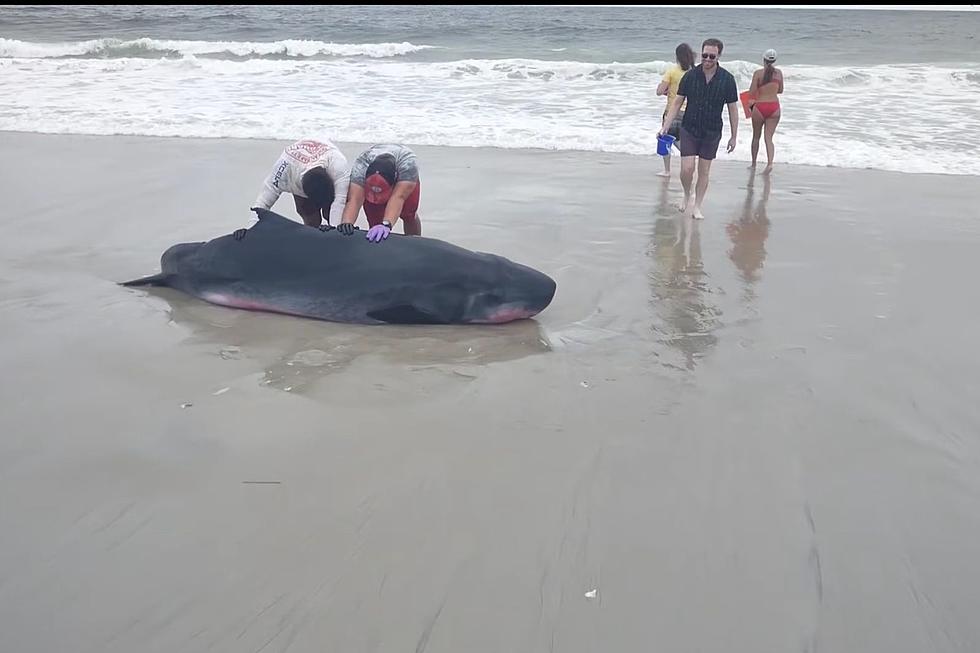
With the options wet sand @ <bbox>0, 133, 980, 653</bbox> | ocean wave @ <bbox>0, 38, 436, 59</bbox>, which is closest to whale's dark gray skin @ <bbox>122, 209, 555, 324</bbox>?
wet sand @ <bbox>0, 133, 980, 653</bbox>

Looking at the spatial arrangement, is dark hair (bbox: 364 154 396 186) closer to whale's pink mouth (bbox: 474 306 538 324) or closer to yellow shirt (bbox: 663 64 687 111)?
whale's pink mouth (bbox: 474 306 538 324)

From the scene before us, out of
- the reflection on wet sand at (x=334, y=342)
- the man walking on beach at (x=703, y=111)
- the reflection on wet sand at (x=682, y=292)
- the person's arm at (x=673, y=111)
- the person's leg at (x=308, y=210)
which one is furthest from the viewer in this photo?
the person's arm at (x=673, y=111)

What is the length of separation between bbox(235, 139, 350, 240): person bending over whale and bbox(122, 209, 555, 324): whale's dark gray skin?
1.71 ft

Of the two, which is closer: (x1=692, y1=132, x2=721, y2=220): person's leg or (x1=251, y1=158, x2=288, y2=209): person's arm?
(x1=251, y1=158, x2=288, y2=209): person's arm

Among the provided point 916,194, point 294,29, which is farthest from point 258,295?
point 294,29

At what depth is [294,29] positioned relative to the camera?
1249 inches

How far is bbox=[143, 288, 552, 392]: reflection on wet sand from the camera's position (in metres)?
4.30

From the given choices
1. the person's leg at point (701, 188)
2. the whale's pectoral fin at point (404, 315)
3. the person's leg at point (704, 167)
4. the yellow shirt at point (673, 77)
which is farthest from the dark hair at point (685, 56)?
the whale's pectoral fin at point (404, 315)

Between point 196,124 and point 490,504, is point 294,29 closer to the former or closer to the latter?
point 196,124

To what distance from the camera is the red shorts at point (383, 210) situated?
5.67 meters

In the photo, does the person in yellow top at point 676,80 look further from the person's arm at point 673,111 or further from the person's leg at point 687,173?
the person's leg at point 687,173

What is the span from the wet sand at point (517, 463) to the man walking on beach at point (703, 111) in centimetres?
142

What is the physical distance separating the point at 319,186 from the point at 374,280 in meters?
1.12

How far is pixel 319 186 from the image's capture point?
18.3 feet
